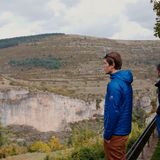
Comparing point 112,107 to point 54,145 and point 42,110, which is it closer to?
point 54,145

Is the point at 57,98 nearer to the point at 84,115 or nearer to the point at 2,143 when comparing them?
the point at 84,115

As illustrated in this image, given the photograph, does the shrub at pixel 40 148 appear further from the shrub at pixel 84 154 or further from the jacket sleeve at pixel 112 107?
the jacket sleeve at pixel 112 107

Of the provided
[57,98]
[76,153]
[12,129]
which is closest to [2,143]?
[12,129]

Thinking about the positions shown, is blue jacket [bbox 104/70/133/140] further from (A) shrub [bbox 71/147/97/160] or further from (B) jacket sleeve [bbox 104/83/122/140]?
(A) shrub [bbox 71/147/97/160]

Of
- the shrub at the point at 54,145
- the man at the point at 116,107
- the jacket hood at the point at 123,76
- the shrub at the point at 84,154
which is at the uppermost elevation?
the jacket hood at the point at 123,76

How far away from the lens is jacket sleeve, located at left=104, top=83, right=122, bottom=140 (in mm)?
6887

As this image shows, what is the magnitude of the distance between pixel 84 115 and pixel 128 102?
14470 centimetres

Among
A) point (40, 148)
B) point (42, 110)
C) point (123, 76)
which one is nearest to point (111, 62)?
point (123, 76)

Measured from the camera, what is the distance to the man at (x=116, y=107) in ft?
22.7

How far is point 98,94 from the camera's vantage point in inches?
6373

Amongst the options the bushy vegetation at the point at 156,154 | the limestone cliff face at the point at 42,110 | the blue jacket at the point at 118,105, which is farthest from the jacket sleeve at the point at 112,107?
the limestone cliff face at the point at 42,110

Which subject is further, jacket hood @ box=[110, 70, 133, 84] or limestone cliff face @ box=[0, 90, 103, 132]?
limestone cliff face @ box=[0, 90, 103, 132]

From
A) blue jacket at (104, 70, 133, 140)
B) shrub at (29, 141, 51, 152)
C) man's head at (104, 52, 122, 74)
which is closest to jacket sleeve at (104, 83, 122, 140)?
blue jacket at (104, 70, 133, 140)

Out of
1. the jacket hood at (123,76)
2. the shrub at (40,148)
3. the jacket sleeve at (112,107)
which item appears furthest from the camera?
the shrub at (40,148)
